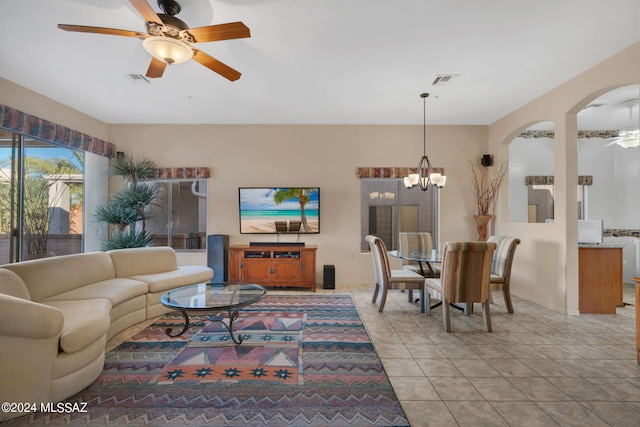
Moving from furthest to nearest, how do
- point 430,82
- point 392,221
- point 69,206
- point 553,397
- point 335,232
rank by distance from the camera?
point 392,221, point 335,232, point 69,206, point 430,82, point 553,397

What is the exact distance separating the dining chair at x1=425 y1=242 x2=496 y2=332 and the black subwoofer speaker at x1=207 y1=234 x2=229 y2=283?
3.38 meters

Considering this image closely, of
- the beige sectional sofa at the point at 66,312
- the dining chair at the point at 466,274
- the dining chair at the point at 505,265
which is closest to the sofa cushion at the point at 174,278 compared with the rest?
the beige sectional sofa at the point at 66,312

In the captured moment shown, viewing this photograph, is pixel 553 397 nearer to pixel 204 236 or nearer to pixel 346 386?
pixel 346 386

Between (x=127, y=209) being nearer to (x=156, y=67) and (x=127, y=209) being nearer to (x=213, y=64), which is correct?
(x=156, y=67)

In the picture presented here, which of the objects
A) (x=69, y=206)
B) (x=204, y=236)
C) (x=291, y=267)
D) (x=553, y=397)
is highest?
(x=69, y=206)

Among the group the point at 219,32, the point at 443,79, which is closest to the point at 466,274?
the point at 443,79

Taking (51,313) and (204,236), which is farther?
(204,236)

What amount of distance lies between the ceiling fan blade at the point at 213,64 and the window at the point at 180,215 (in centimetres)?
303

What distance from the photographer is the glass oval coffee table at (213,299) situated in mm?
2543

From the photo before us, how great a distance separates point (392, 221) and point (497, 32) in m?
3.57

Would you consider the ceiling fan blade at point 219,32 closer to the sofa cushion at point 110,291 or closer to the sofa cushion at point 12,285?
the sofa cushion at point 12,285

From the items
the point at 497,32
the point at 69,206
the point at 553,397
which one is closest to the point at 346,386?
the point at 553,397

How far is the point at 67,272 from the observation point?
9.85ft

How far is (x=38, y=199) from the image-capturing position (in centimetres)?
408
